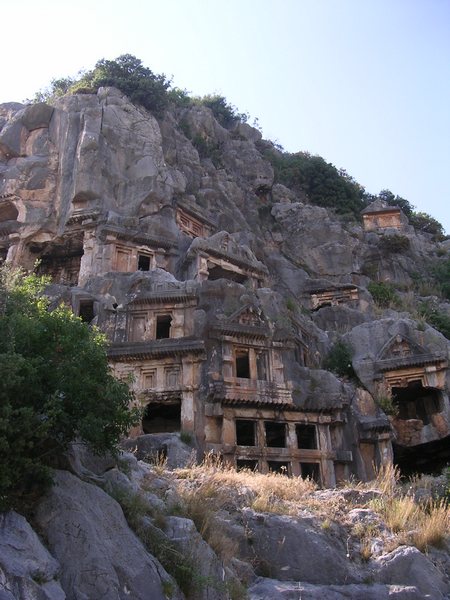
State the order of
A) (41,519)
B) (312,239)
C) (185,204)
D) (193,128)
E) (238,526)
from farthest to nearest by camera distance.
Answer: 1. (193,128)
2. (312,239)
3. (185,204)
4. (238,526)
5. (41,519)

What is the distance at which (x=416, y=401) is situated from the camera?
96.4 feet

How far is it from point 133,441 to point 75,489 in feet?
42.1

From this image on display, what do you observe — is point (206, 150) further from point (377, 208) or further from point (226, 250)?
point (226, 250)

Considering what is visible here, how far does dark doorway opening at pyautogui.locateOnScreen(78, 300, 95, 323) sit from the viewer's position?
26484 mm

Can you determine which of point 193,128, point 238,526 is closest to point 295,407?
point 238,526

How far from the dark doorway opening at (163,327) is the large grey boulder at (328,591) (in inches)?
698

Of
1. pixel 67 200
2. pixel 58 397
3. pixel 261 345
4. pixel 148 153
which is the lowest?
pixel 58 397

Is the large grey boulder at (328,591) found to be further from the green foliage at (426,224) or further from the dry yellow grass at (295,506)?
the green foliage at (426,224)

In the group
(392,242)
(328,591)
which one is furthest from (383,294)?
(328,591)

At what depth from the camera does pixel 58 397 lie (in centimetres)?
816

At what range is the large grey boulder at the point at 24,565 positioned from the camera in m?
6.06

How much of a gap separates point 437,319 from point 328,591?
27.6 metres

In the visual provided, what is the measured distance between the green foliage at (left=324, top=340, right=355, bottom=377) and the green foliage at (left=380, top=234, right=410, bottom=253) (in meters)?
17.5

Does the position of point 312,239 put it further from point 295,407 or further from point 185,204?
point 295,407
